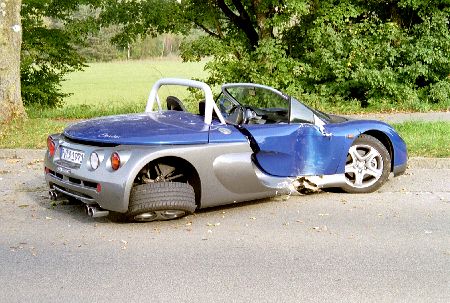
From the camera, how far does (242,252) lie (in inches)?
221

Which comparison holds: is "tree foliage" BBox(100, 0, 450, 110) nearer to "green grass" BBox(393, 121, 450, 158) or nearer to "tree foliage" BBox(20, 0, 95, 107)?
"tree foliage" BBox(20, 0, 95, 107)

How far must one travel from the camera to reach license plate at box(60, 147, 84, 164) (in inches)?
252

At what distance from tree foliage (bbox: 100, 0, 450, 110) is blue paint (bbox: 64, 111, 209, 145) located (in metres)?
10.2

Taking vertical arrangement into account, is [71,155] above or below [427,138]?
above

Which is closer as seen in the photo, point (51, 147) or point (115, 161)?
point (115, 161)

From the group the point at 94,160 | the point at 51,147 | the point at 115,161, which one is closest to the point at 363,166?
the point at 115,161

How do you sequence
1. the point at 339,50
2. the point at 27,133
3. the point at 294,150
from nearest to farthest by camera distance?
1. the point at 294,150
2. the point at 27,133
3. the point at 339,50

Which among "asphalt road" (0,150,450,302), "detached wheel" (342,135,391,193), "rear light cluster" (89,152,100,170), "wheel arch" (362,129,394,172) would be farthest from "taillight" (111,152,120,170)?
"wheel arch" (362,129,394,172)

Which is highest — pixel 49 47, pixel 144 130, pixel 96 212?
pixel 49 47

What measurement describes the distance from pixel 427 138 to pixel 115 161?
641cm

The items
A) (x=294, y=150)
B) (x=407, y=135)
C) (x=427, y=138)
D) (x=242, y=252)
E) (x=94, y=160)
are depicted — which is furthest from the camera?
(x=407, y=135)

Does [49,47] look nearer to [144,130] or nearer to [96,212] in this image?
[144,130]

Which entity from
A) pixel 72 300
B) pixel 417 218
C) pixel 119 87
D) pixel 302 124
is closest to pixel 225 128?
pixel 302 124

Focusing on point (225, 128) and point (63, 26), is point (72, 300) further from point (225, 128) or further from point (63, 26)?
point (63, 26)
